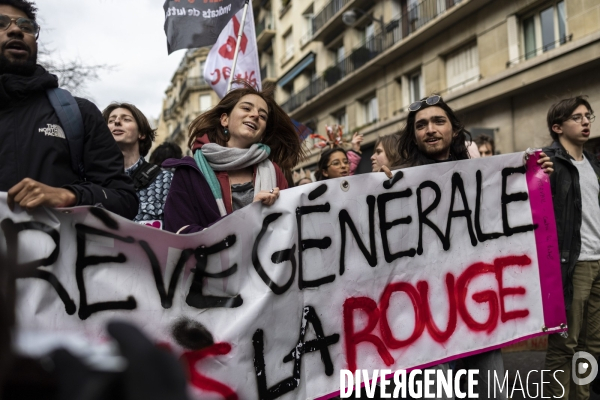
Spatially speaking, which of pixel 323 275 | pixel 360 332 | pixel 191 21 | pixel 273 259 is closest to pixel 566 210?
pixel 360 332

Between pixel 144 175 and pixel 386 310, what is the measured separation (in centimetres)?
180

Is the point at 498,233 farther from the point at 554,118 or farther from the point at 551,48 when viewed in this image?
the point at 551,48

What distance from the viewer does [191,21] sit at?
5.94m

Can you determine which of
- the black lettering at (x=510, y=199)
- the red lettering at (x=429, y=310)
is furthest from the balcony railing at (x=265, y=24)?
the red lettering at (x=429, y=310)

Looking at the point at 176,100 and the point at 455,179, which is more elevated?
the point at 176,100

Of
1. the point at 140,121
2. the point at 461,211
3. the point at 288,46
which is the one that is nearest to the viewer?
the point at 461,211

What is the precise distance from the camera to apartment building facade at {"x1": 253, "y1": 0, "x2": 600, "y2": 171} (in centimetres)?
1145

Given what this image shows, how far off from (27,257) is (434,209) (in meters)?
2.07

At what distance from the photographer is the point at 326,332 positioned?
2662mm

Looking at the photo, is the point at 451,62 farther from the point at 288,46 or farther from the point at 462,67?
the point at 288,46

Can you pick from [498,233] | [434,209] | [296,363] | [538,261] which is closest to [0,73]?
[296,363]

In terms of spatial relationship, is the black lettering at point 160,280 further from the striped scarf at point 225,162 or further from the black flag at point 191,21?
the black flag at point 191,21

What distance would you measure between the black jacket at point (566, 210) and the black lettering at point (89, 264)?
2.62 m

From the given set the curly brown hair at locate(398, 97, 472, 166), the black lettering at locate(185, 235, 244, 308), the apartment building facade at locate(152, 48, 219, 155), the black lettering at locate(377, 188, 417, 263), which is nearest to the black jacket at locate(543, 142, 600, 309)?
the curly brown hair at locate(398, 97, 472, 166)
